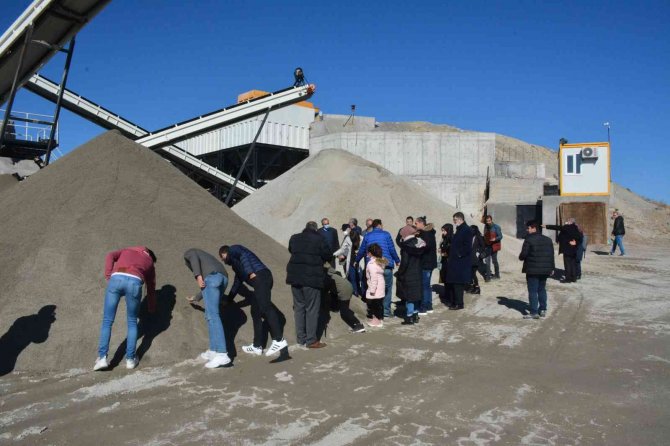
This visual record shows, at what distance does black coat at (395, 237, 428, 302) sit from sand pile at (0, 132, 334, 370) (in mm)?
1357

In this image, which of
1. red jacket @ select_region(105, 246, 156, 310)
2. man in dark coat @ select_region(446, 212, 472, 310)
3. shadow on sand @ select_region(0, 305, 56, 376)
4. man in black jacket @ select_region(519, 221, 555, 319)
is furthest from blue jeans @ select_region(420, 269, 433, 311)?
shadow on sand @ select_region(0, 305, 56, 376)

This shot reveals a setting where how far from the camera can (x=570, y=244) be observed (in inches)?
476

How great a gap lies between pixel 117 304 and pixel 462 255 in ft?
19.5

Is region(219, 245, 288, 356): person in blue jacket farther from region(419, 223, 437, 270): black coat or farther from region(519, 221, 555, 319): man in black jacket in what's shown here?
region(519, 221, 555, 319): man in black jacket

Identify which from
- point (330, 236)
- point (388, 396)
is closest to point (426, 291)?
point (330, 236)

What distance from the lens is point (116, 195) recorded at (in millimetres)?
7762

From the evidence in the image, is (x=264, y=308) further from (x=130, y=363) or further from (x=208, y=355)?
(x=130, y=363)

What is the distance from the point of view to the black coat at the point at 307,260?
6.50 meters

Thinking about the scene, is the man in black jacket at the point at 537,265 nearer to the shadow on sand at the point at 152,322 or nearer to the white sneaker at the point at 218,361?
the white sneaker at the point at 218,361

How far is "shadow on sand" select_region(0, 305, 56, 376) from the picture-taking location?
219 inches

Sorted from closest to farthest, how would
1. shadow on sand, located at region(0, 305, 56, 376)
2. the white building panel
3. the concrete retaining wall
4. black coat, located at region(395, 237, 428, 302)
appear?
shadow on sand, located at region(0, 305, 56, 376) < black coat, located at region(395, 237, 428, 302) < the white building panel < the concrete retaining wall

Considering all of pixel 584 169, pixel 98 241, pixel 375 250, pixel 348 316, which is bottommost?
pixel 348 316

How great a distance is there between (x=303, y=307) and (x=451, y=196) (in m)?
24.1

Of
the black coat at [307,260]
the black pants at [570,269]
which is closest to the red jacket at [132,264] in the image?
the black coat at [307,260]
